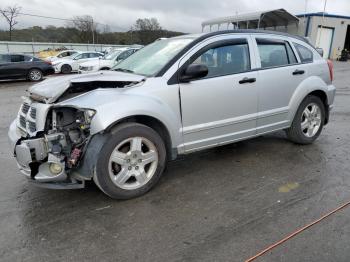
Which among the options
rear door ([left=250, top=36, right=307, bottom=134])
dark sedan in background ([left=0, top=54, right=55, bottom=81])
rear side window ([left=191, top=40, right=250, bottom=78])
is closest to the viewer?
rear side window ([left=191, top=40, right=250, bottom=78])

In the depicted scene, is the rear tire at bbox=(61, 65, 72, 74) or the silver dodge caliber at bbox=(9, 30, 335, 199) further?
the rear tire at bbox=(61, 65, 72, 74)

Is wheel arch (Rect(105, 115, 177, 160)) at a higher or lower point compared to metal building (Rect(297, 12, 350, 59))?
lower

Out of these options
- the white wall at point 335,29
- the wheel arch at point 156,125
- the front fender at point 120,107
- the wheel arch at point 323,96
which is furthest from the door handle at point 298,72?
the white wall at point 335,29

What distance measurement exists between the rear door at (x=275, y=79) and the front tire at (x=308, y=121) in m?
0.25

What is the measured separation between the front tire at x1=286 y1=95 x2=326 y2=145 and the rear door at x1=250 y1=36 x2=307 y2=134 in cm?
25

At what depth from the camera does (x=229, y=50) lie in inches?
162

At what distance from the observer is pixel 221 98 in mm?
3926

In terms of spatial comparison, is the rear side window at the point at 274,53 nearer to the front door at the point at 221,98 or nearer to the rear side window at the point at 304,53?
the rear side window at the point at 304,53

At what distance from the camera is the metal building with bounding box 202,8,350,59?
28625 millimetres

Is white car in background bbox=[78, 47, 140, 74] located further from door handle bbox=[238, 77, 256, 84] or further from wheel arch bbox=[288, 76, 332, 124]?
door handle bbox=[238, 77, 256, 84]

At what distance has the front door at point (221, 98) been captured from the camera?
374 cm

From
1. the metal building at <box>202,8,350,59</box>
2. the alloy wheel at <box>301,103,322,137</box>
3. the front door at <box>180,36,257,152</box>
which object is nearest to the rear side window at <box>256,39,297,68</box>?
the front door at <box>180,36,257,152</box>

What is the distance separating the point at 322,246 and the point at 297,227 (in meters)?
0.29

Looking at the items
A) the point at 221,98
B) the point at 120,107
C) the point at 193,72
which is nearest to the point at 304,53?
the point at 221,98
